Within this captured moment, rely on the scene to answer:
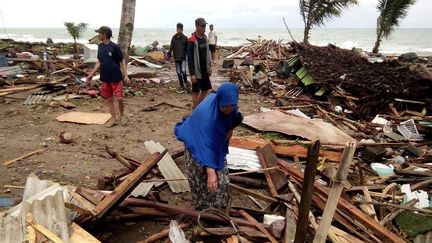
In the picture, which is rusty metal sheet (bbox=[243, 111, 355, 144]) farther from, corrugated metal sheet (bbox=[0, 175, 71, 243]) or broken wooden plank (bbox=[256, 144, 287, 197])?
corrugated metal sheet (bbox=[0, 175, 71, 243])

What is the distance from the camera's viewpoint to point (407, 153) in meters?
6.26

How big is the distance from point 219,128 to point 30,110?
6603 mm

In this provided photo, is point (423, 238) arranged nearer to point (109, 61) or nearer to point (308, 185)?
point (308, 185)

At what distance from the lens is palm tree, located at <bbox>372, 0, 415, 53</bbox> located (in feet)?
61.9

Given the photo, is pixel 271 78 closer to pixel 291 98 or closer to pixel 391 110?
pixel 291 98

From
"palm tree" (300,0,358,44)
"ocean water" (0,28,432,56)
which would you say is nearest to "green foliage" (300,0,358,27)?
"palm tree" (300,0,358,44)

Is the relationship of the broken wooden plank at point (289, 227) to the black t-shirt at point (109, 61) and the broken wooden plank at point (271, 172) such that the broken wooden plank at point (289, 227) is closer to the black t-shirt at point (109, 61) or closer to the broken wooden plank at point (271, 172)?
the broken wooden plank at point (271, 172)

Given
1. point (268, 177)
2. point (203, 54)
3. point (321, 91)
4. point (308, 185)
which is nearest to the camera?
point (308, 185)

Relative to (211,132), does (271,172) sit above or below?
below

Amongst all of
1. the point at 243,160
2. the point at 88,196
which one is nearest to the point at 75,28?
the point at 243,160

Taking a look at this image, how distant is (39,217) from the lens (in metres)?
3.05

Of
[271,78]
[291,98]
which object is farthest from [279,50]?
[291,98]

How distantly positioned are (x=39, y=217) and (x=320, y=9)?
18565 millimetres

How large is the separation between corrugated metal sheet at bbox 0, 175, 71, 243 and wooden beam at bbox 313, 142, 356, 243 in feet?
6.81
